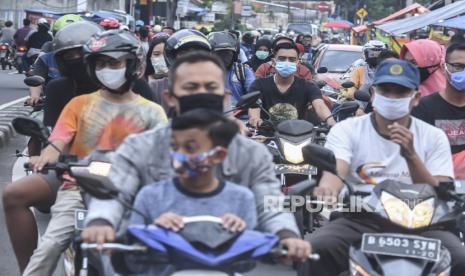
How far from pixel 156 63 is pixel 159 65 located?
0.12 feet

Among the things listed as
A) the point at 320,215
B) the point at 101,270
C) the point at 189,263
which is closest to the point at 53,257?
the point at 101,270

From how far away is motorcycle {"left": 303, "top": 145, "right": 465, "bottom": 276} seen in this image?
5004 mm

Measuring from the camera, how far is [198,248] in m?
4.19

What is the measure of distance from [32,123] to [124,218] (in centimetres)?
106

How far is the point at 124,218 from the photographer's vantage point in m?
4.72

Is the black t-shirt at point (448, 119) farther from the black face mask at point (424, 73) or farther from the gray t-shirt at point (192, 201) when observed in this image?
the gray t-shirt at point (192, 201)

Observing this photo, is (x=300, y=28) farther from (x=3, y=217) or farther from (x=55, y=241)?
(x=55, y=241)

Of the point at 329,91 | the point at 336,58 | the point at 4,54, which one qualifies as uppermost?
the point at 336,58

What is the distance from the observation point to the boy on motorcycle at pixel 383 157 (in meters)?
5.52

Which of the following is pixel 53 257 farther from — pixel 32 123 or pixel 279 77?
pixel 279 77

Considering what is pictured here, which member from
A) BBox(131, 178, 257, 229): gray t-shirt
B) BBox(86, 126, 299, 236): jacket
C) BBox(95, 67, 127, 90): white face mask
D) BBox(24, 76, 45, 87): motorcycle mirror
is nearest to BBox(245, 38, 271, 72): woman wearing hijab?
BBox(24, 76, 45, 87): motorcycle mirror

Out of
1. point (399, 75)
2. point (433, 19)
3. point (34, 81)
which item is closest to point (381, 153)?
point (399, 75)

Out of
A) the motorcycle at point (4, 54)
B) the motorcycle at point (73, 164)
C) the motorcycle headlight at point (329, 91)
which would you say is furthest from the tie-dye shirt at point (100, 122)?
the motorcycle at point (4, 54)

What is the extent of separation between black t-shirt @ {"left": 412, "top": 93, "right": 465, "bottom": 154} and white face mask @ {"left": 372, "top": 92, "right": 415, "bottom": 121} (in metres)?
1.55
